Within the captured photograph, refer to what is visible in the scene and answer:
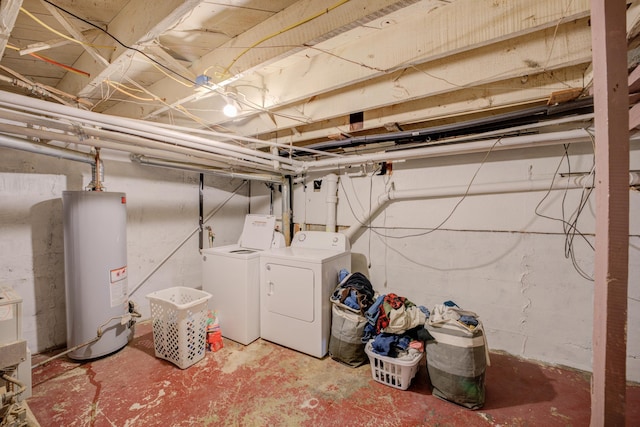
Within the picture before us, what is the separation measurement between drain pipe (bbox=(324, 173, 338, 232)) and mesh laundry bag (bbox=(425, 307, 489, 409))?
1.55 metres

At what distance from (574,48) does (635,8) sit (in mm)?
216

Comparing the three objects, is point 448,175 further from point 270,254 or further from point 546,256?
point 270,254

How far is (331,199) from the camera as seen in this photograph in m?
3.05

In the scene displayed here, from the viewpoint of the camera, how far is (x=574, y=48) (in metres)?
1.30

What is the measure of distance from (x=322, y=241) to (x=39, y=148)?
2322 millimetres

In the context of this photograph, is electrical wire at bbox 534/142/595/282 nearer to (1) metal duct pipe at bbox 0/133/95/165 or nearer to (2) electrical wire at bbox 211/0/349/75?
(2) electrical wire at bbox 211/0/349/75

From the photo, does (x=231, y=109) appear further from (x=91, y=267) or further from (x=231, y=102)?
(x=91, y=267)

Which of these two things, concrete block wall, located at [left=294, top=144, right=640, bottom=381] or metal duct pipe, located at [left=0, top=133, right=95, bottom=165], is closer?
metal duct pipe, located at [left=0, top=133, right=95, bottom=165]

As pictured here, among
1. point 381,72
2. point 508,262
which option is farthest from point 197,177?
point 508,262

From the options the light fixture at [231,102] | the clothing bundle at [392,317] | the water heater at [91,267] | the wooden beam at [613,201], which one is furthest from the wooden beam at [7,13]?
the clothing bundle at [392,317]

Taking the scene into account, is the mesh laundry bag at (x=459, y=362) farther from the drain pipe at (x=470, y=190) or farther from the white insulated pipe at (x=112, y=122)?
the white insulated pipe at (x=112, y=122)

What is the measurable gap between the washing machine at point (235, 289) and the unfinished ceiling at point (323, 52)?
136 cm

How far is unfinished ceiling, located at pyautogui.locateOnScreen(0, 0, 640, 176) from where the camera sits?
1.16 metres

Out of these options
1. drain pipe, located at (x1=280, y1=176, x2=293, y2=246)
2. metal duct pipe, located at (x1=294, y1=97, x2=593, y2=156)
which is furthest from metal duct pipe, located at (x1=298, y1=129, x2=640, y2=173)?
drain pipe, located at (x1=280, y1=176, x2=293, y2=246)
